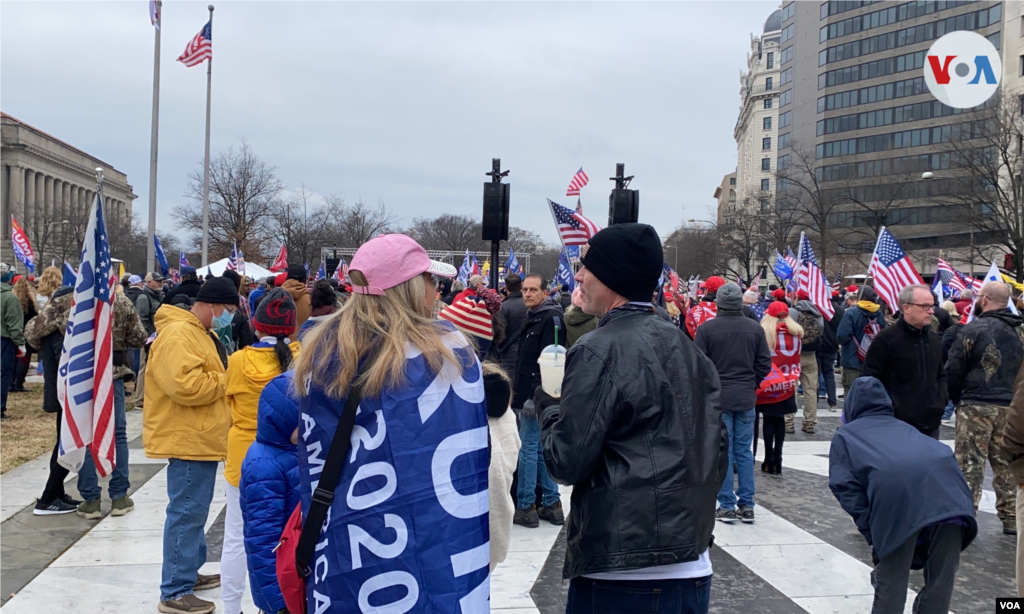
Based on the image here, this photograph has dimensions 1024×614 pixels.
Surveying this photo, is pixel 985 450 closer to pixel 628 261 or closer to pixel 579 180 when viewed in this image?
pixel 628 261

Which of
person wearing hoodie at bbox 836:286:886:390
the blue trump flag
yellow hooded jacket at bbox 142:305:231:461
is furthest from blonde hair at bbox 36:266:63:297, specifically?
person wearing hoodie at bbox 836:286:886:390

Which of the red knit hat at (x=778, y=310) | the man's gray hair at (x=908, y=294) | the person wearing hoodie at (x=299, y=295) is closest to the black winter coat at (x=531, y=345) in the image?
the person wearing hoodie at (x=299, y=295)

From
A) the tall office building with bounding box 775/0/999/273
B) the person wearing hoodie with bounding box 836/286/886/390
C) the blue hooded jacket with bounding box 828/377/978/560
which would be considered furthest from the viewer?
the tall office building with bounding box 775/0/999/273

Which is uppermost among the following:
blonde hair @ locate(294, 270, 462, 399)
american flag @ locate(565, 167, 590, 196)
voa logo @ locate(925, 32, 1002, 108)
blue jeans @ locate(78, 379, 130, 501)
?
voa logo @ locate(925, 32, 1002, 108)

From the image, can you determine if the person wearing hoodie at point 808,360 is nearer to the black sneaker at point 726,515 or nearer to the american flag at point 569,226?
the american flag at point 569,226

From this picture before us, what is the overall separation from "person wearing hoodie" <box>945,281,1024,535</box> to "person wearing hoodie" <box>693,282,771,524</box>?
5.12 ft

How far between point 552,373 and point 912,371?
4.39 m

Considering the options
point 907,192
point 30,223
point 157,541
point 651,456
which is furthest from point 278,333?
point 907,192

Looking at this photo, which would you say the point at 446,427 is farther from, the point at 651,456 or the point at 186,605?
the point at 186,605

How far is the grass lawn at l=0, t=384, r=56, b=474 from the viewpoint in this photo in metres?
8.23

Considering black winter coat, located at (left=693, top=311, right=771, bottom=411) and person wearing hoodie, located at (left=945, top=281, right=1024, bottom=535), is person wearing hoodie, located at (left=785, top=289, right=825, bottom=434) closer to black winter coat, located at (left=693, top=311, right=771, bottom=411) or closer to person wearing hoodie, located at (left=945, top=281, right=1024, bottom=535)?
person wearing hoodie, located at (left=945, top=281, right=1024, bottom=535)

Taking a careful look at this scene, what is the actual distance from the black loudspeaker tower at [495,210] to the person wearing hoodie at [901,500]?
334 inches

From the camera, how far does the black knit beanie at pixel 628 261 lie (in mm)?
2504

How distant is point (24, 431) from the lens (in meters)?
9.50
